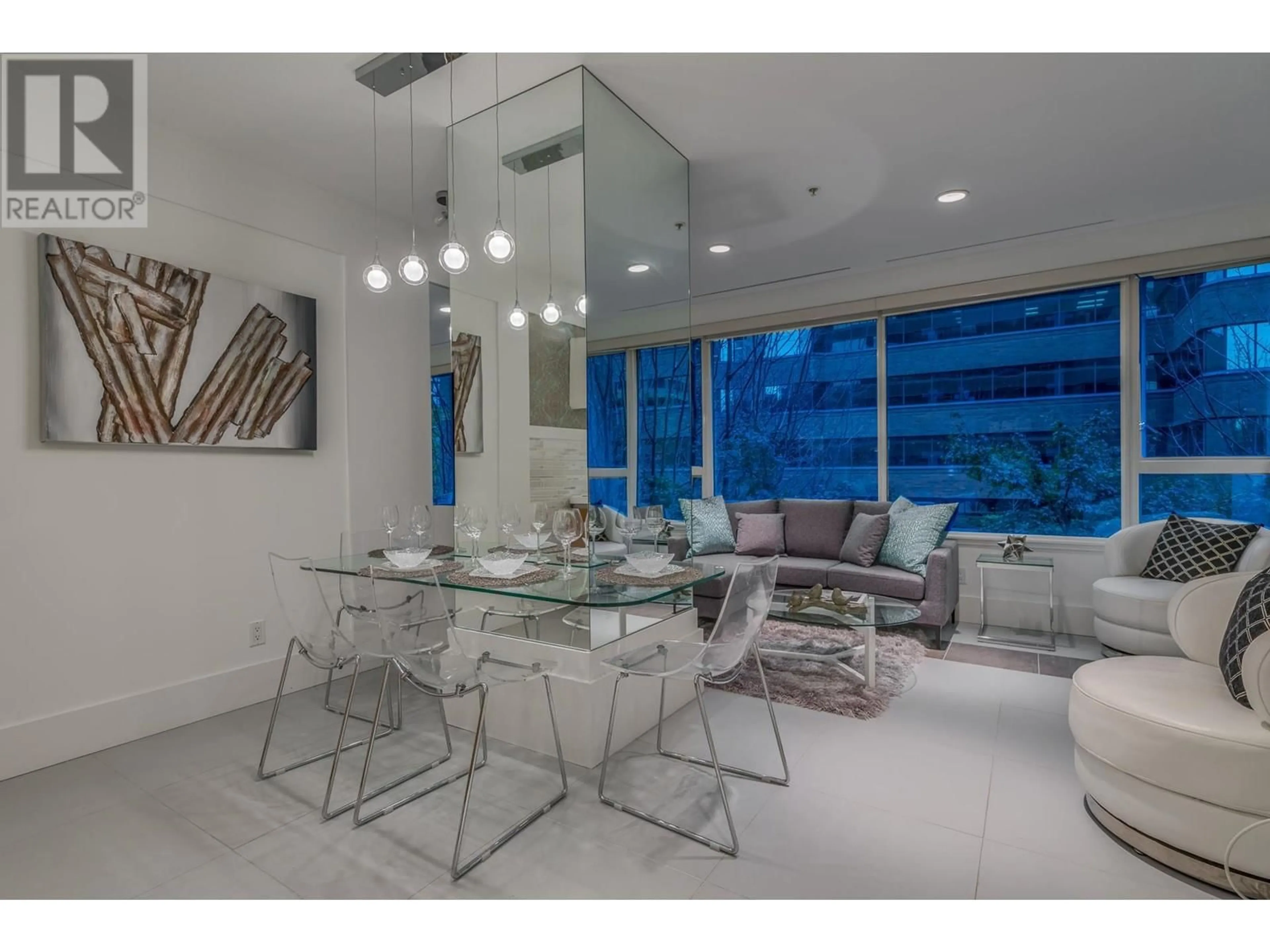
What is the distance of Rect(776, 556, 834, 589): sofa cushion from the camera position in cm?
431

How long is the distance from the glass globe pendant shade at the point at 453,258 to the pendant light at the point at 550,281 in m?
0.37

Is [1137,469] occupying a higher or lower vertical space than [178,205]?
lower

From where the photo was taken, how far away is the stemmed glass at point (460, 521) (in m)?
2.58

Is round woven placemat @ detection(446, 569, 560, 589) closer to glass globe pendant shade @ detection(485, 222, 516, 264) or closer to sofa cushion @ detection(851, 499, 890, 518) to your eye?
glass globe pendant shade @ detection(485, 222, 516, 264)

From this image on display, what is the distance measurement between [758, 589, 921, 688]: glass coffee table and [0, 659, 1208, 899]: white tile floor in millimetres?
441

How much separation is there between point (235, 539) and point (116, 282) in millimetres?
1205

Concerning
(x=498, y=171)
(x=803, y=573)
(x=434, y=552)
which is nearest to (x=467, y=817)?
(x=434, y=552)

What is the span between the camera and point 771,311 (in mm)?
5445

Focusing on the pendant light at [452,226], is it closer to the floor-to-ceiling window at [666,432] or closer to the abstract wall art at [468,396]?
the abstract wall art at [468,396]

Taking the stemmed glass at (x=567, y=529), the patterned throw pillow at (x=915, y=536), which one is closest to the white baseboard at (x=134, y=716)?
the stemmed glass at (x=567, y=529)

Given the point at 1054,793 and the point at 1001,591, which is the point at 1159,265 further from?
the point at 1054,793

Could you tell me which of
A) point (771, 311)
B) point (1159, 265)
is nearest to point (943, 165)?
point (1159, 265)
